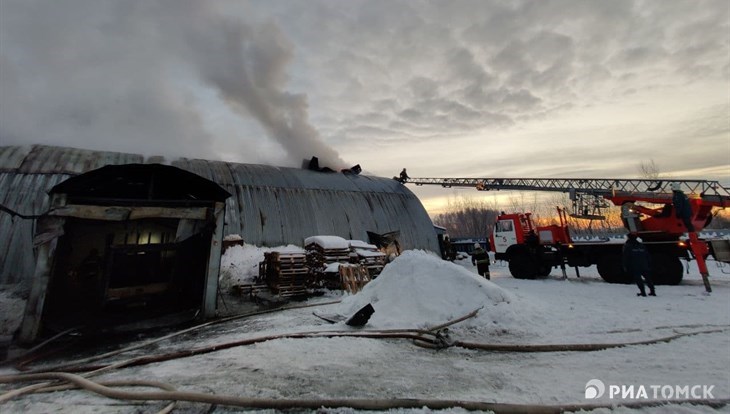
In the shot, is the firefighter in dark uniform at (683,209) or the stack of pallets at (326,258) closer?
the firefighter in dark uniform at (683,209)

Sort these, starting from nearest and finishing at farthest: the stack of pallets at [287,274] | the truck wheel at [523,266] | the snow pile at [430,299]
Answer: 1. the snow pile at [430,299]
2. the stack of pallets at [287,274]
3. the truck wheel at [523,266]

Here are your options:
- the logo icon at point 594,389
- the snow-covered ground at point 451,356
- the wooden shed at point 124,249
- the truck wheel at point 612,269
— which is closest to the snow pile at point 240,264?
the wooden shed at point 124,249

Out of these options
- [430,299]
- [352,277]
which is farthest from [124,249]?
[430,299]

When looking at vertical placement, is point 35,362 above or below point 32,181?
below

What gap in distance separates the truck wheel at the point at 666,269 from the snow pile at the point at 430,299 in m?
9.96

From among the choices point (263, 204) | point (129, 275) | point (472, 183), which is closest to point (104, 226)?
point (129, 275)

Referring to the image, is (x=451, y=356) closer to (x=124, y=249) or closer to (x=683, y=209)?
Result: (x=124, y=249)

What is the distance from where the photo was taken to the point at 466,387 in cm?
402

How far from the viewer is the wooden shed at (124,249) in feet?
26.6

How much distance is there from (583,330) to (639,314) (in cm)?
269

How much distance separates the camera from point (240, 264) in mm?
15195

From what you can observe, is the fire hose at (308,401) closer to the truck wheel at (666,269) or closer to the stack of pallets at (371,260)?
the stack of pallets at (371,260)

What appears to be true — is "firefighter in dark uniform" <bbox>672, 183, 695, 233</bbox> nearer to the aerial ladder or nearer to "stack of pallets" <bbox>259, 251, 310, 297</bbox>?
the aerial ladder

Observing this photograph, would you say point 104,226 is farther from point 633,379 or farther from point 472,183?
point 472,183
